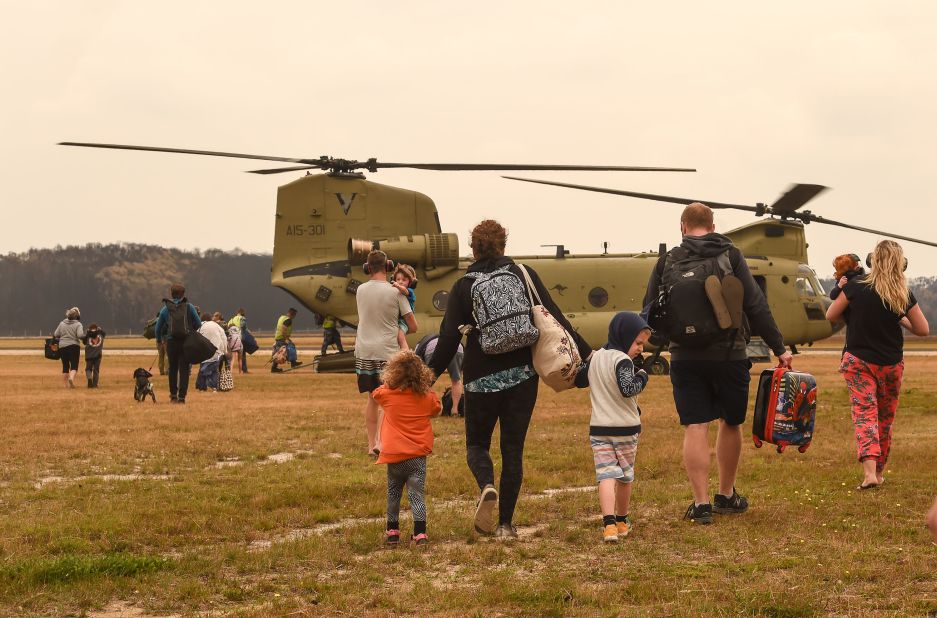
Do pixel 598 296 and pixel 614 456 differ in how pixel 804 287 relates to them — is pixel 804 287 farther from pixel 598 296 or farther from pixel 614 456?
pixel 614 456

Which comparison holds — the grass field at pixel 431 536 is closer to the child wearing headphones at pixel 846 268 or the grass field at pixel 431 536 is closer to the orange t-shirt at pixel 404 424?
the orange t-shirt at pixel 404 424

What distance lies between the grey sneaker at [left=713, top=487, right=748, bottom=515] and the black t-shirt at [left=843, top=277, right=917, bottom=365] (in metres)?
2.00

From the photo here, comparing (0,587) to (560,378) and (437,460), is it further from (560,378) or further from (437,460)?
(437,460)

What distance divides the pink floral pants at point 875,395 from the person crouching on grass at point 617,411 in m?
2.79

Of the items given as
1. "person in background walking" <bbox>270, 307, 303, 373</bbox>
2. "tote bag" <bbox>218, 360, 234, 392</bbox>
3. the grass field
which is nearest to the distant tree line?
"person in background walking" <bbox>270, 307, 303, 373</bbox>

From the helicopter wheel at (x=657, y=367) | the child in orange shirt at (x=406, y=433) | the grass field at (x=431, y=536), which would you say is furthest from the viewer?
the helicopter wheel at (x=657, y=367)

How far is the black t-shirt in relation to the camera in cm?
888

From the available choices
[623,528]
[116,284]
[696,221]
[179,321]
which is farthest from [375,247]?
[116,284]

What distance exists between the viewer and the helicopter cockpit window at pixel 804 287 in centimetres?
2545

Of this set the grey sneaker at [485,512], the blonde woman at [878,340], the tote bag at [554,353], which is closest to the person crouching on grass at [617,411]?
the tote bag at [554,353]

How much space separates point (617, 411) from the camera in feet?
22.6

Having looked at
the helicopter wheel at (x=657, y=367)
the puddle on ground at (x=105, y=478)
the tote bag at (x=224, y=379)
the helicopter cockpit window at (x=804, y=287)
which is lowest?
the puddle on ground at (x=105, y=478)

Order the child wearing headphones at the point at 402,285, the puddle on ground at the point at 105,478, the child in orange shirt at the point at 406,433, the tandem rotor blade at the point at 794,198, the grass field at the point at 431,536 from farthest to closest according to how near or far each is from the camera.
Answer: the tandem rotor blade at the point at 794,198 → the child wearing headphones at the point at 402,285 → the puddle on ground at the point at 105,478 → the child in orange shirt at the point at 406,433 → the grass field at the point at 431,536

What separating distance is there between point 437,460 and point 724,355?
390 cm
